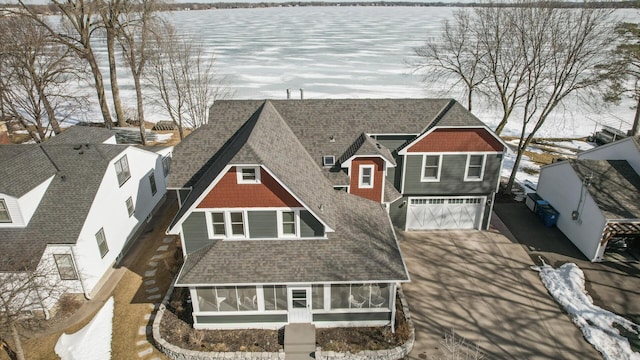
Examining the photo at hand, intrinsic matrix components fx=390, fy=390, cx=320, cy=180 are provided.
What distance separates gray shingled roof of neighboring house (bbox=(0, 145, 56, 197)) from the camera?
19.0 m

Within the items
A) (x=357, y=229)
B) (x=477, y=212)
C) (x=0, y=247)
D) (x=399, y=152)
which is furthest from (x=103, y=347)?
(x=477, y=212)

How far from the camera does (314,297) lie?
58.0ft

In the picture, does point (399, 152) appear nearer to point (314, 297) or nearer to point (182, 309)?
point (314, 297)

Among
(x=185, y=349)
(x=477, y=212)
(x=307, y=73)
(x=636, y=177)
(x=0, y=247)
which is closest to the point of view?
(x=185, y=349)

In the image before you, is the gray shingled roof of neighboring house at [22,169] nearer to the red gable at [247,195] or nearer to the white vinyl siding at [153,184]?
the white vinyl siding at [153,184]

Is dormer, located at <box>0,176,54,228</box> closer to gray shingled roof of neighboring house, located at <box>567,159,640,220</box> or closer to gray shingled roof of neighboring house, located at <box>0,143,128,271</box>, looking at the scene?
gray shingled roof of neighboring house, located at <box>0,143,128,271</box>

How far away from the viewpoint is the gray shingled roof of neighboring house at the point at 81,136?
2592 centimetres

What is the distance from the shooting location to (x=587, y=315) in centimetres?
1886

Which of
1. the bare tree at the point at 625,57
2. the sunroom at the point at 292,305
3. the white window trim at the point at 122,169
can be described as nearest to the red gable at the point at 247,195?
the sunroom at the point at 292,305

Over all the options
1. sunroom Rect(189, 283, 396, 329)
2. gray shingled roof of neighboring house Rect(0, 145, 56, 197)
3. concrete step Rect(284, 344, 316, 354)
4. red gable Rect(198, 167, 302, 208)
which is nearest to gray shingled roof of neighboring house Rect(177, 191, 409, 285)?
sunroom Rect(189, 283, 396, 329)

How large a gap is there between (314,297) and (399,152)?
428 inches

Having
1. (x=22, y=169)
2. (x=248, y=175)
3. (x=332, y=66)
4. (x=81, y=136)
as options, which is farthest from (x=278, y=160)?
(x=332, y=66)

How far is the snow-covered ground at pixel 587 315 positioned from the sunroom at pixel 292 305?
9.17 metres

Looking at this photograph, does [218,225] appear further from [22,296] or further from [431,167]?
[431,167]
